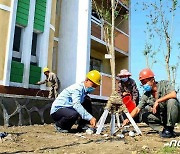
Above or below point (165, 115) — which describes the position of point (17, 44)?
above

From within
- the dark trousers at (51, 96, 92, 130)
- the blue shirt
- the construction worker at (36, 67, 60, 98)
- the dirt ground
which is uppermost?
the construction worker at (36, 67, 60, 98)

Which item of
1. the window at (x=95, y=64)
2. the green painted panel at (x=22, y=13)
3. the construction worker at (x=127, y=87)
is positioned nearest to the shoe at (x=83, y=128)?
the construction worker at (x=127, y=87)

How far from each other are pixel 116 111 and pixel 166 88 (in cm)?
102

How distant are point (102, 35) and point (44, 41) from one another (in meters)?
4.70

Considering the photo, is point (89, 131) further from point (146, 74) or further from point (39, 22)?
point (39, 22)

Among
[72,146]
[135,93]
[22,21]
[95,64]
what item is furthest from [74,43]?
[72,146]

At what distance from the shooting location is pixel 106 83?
13.6 meters

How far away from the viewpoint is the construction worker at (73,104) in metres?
4.77

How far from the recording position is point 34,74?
9.55 meters

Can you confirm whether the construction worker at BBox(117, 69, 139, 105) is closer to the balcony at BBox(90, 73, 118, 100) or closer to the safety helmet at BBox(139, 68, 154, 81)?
the safety helmet at BBox(139, 68, 154, 81)

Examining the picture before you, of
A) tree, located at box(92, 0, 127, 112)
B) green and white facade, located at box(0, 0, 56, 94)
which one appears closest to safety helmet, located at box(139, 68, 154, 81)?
tree, located at box(92, 0, 127, 112)

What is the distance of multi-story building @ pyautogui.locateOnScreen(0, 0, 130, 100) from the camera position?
8.81 m

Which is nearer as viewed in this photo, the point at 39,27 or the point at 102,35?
the point at 39,27

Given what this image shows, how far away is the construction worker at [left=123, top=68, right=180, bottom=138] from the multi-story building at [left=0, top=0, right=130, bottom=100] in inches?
→ 192
